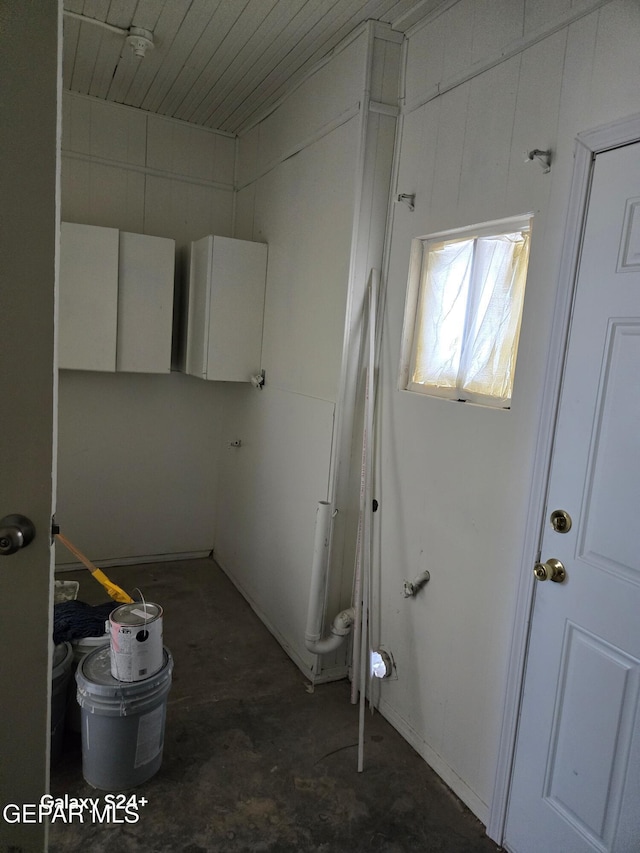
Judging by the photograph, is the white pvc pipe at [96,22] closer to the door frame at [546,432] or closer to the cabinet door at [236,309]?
the cabinet door at [236,309]

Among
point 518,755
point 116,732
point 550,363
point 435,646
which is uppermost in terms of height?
point 550,363

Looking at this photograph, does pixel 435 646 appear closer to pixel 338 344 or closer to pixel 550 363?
pixel 550 363

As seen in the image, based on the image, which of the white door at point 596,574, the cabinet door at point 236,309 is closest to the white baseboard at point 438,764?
the white door at point 596,574

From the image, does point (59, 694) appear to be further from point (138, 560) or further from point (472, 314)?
point (472, 314)

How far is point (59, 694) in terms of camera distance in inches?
82.0

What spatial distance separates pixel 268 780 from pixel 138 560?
218 centimetres

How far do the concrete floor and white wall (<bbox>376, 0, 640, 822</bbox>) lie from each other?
0.15 m

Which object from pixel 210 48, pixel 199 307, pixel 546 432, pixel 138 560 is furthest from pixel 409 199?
pixel 138 560

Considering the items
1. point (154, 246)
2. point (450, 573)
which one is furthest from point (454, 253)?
point (154, 246)

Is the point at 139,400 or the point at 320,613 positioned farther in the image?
the point at 139,400

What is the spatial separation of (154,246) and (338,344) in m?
1.51

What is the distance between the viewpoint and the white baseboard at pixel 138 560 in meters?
3.70

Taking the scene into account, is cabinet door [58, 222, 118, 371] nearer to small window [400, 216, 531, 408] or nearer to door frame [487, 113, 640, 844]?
small window [400, 216, 531, 408]

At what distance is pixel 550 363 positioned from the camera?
Result: 67.0 inches
